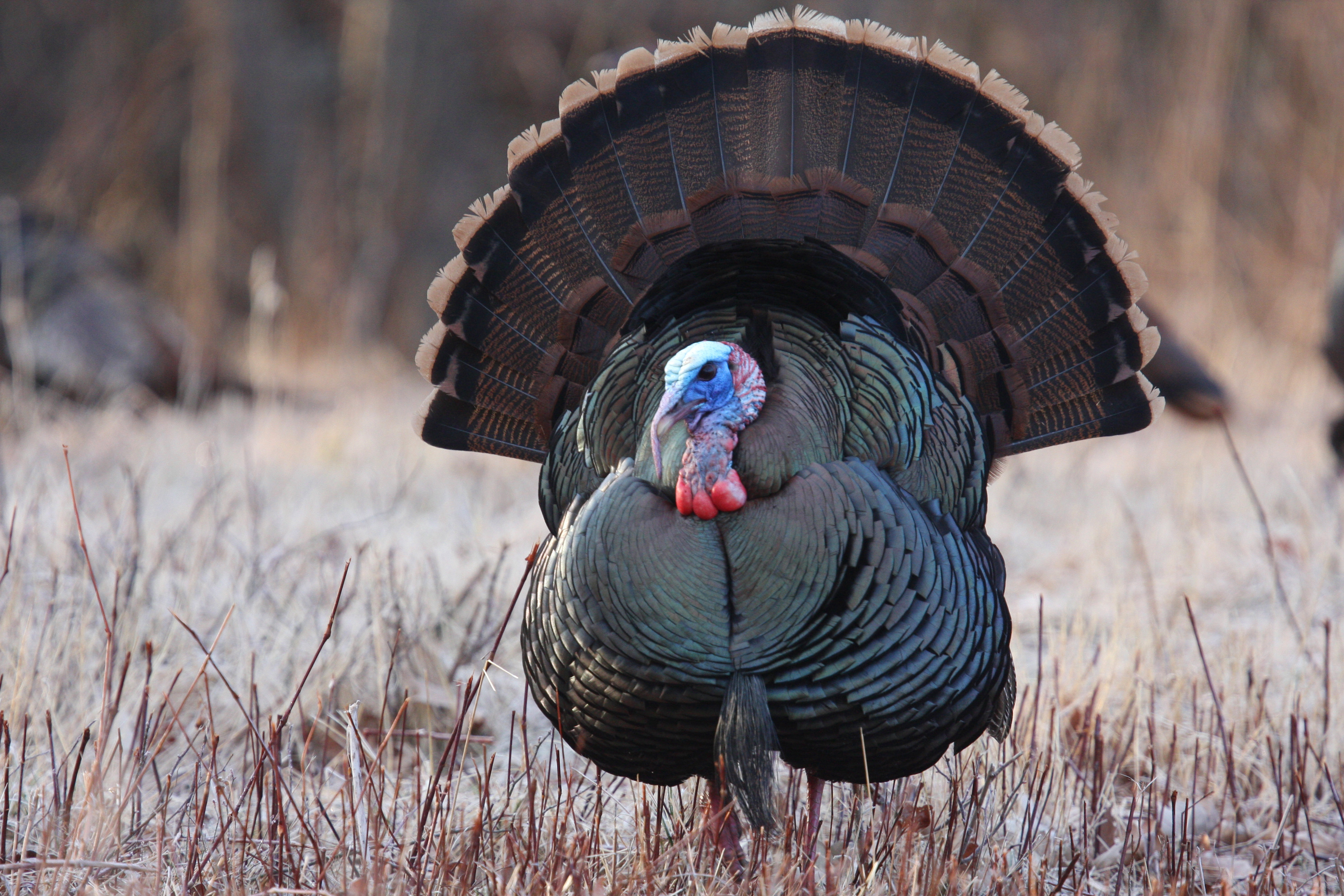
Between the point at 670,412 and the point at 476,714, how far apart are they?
4.15 ft

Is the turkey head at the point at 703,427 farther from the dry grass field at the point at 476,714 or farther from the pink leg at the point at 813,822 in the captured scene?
the pink leg at the point at 813,822

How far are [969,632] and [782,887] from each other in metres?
0.53

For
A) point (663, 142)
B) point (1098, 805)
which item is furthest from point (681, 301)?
point (1098, 805)

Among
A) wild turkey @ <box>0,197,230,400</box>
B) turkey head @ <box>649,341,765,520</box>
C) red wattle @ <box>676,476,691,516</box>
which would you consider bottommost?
red wattle @ <box>676,476,691,516</box>

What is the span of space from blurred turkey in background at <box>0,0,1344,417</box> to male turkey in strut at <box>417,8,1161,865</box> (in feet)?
20.2

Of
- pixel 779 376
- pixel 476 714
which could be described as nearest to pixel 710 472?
pixel 779 376

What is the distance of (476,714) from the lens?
2.96 metres

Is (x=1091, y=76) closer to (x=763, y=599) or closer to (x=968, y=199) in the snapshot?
(x=968, y=199)

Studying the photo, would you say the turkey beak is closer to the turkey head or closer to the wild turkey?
the turkey head

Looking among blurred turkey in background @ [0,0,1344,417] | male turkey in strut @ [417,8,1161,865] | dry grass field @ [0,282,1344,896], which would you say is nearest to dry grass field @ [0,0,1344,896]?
dry grass field @ [0,282,1344,896]

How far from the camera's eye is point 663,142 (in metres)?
2.64

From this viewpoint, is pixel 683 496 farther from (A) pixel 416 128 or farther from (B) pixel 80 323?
(A) pixel 416 128

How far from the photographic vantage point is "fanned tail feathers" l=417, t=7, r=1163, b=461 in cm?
261

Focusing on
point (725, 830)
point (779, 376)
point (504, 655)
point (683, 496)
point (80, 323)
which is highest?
point (80, 323)
